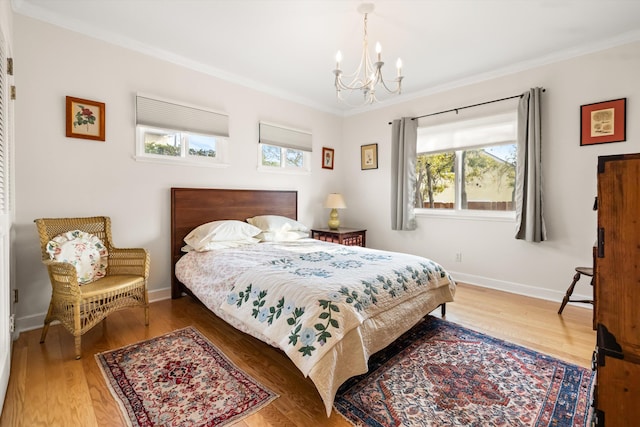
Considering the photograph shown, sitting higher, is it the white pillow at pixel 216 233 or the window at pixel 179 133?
the window at pixel 179 133

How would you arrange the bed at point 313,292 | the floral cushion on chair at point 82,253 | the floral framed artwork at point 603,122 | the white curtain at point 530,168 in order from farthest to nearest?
1. the white curtain at point 530,168
2. the floral framed artwork at point 603,122
3. the floral cushion on chair at point 82,253
4. the bed at point 313,292

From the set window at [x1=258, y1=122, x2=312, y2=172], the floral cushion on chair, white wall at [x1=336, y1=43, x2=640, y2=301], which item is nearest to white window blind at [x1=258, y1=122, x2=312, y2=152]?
window at [x1=258, y1=122, x2=312, y2=172]

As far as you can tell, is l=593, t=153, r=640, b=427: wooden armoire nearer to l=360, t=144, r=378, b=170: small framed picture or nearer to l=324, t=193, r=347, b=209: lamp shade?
l=324, t=193, r=347, b=209: lamp shade

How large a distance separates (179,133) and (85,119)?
845 millimetres

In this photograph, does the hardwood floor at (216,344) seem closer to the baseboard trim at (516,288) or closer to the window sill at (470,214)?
the baseboard trim at (516,288)

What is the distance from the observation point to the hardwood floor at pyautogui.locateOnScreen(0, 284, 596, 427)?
4.92 ft

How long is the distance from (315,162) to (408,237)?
1.82 meters

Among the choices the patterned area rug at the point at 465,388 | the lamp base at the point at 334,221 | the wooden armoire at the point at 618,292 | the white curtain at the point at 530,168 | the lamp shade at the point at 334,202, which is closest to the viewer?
the wooden armoire at the point at 618,292

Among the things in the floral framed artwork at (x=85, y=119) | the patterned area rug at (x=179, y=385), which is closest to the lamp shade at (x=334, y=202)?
the patterned area rug at (x=179, y=385)

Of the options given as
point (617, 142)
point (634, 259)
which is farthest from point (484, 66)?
point (634, 259)

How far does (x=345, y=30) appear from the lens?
265 centimetres

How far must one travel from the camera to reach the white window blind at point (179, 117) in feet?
9.76

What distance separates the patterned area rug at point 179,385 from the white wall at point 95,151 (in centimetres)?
117

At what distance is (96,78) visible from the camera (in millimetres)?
2719
